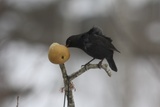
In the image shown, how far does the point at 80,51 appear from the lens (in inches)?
64.2

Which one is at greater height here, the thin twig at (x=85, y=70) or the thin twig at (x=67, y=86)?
the thin twig at (x=85, y=70)

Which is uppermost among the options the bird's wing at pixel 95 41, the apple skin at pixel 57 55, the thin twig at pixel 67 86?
the bird's wing at pixel 95 41

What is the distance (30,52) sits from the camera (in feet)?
5.49

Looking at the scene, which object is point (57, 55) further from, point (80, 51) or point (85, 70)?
point (80, 51)

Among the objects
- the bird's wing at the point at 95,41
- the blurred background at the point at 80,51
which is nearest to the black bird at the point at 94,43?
the bird's wing at the point at 95,41

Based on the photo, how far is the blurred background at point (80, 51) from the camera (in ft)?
5.08

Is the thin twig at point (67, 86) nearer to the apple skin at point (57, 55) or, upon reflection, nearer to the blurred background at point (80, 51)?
the apple skin at point (57, 55)

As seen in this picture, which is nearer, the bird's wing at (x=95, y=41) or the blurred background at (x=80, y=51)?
the bird's wing at (x=95, y=41)

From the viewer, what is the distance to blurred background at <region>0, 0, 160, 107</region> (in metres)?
1.55

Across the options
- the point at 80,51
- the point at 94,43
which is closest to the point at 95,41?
the point at 94,43

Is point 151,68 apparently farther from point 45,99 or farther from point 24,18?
point 24,18

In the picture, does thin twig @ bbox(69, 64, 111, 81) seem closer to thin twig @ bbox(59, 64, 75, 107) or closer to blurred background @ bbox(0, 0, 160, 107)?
thin twig @ bbox(59, 64, 75, 107)

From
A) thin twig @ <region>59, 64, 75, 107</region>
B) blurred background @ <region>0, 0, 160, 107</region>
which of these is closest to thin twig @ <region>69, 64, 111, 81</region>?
thin twig @ <region>59, 64, 75, 107</region>

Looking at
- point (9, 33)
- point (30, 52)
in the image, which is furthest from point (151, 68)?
point (9, 33)
